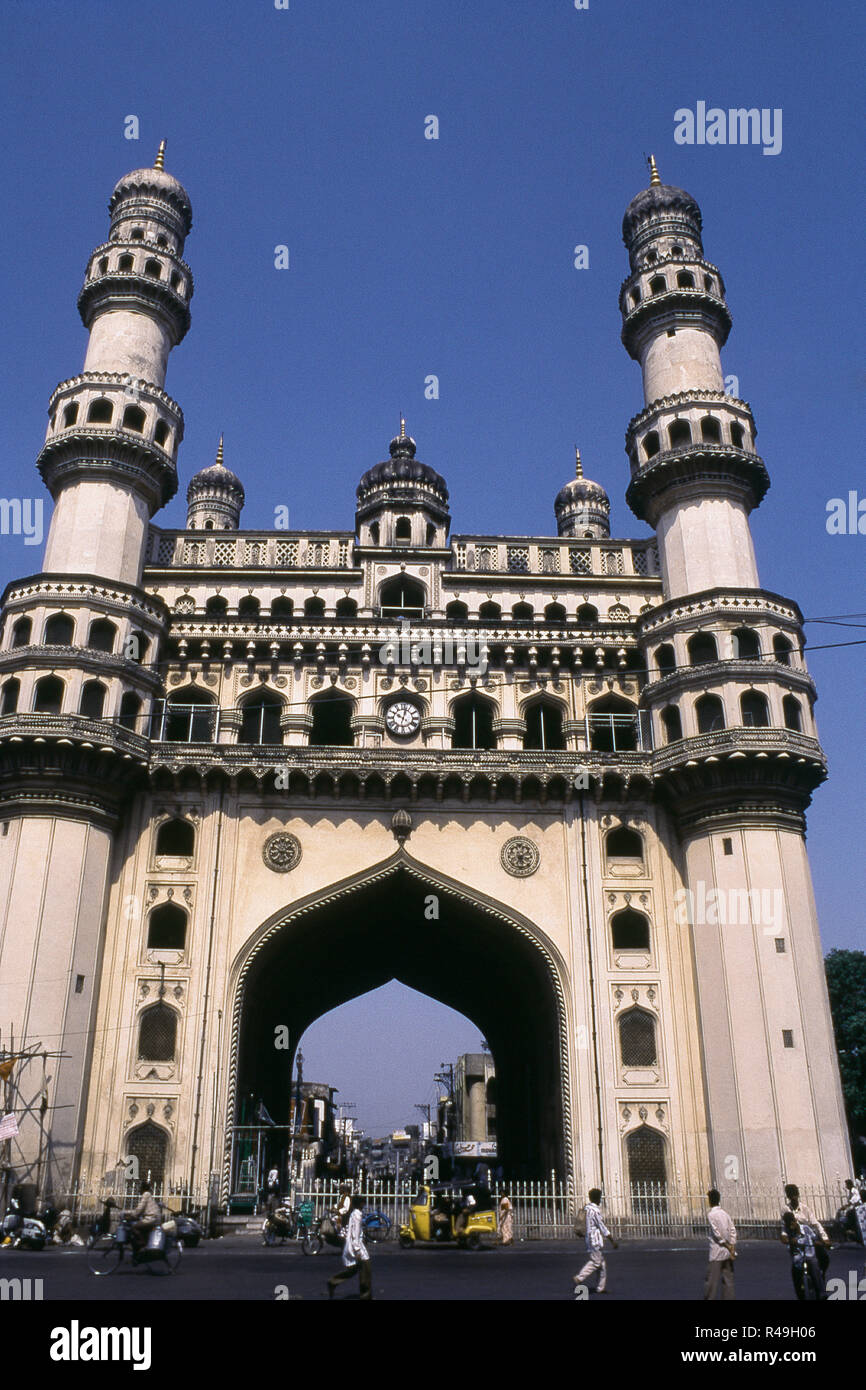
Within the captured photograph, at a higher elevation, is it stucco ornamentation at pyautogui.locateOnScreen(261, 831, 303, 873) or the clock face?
the clock face

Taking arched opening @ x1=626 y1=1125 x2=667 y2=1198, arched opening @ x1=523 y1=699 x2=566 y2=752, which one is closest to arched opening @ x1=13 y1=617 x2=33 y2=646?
arched opening @ x1=523 y1=699 x2=566 y2=752

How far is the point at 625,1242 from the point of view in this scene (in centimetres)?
2459

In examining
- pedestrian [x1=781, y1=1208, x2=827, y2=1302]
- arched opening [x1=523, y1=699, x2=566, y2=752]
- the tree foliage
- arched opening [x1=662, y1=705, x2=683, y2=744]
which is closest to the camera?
pedestrian [x1=781, y1=1208, x2=827, y2=1302]

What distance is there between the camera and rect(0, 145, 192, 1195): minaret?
25.5 metres

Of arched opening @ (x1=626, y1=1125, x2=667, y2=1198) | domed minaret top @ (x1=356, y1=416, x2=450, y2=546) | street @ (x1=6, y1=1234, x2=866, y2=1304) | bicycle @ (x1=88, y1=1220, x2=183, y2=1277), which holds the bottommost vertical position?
street @ (x1=6, y1=1234, x2=866, y2=1304)

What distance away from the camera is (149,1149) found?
2631 centimetres

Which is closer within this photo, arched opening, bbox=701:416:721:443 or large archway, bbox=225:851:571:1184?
large archway, bbox=225:851:571:1184

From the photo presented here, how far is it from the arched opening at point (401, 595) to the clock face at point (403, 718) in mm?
3228

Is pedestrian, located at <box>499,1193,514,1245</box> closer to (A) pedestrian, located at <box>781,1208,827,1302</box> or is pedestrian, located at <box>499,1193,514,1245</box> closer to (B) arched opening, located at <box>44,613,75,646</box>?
(A) pedestrian, located at <box>781,1208,827,1302</box>

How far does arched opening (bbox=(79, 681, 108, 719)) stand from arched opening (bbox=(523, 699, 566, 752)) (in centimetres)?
1215

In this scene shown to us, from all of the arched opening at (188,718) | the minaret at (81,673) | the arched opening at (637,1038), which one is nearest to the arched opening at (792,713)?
the arched opening at (637,1038)

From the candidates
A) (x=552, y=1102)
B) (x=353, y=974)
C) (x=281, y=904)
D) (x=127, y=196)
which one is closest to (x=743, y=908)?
(x=552, y=1102)

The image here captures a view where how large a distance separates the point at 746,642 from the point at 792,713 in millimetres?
2351

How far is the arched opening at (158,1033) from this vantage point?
89.2 feet
